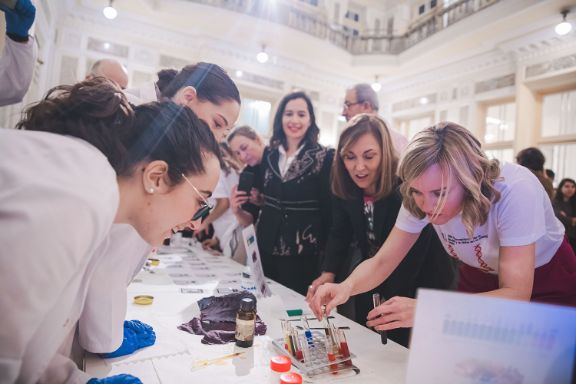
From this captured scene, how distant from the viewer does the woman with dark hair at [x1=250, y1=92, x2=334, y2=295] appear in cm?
200

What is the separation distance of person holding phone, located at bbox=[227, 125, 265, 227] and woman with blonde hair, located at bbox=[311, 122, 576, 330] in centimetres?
120

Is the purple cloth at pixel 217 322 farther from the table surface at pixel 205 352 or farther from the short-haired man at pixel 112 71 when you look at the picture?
the short-haired man at pixel 112 71

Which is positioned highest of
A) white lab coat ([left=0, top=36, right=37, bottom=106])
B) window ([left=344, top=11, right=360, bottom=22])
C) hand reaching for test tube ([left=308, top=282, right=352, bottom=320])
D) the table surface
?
window ([left=344, top=11, right=360, bottom=22])

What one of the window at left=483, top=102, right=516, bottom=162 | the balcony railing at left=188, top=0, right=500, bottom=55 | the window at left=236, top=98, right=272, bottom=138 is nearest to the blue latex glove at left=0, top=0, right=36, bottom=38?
the balcony railing at left=188, top=0, right=500, bottom=55

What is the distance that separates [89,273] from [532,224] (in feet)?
3.47

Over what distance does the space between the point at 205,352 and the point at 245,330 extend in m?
0.12

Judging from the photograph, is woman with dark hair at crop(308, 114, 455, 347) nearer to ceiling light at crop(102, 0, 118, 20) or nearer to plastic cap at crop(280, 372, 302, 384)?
plastic cap at crop(280, 372, 302, 384)

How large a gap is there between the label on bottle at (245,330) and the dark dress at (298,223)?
987mm

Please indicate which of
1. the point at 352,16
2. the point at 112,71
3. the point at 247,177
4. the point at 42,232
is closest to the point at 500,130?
the point at 352,16

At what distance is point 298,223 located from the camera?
78.5 inches

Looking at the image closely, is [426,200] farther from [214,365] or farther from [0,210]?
[0,210]

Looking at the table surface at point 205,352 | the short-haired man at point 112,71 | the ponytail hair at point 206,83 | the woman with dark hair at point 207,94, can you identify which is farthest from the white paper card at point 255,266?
the short-haired man at point 112,71

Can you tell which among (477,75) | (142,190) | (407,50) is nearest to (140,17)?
(407,50)

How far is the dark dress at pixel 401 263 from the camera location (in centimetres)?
155
